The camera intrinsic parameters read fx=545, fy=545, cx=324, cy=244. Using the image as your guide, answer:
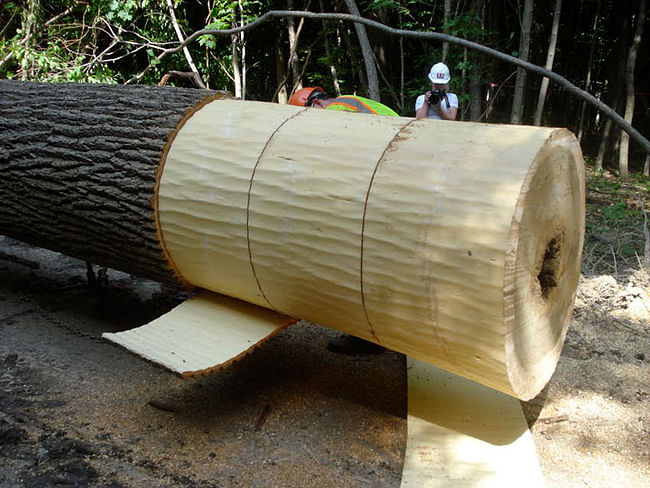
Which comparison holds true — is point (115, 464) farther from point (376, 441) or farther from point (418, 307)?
point (418, 307)

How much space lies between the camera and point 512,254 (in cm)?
176

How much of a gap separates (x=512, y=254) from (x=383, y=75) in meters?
8.76

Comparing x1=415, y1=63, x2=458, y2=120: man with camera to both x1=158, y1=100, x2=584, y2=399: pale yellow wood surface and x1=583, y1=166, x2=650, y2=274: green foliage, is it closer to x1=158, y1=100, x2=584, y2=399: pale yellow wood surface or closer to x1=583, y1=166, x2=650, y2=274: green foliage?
x1=583, y1=166, x2=650, y2=274: green foliage

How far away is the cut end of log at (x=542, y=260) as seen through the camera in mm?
1831

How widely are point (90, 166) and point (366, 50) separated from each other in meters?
3.87

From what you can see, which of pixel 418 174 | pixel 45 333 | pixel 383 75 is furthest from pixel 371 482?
pixel 383 75

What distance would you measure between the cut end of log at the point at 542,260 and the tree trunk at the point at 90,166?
5.41 feet

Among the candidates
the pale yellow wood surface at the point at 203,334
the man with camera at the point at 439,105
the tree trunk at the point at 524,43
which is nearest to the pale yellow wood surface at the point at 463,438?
the pale yellow wood surface at the point at 203,334

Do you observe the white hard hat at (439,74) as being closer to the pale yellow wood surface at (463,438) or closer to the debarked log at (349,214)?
the debarked log at (349,214)

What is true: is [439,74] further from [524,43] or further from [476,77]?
[476,77]

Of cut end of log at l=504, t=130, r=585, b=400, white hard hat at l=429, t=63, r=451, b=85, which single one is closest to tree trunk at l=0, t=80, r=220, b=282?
cut end of log at l=504, t=130, r=585, b=400

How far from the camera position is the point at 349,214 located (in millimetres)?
2043

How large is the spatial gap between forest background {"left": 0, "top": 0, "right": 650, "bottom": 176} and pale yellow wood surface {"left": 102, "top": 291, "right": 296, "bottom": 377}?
402 centimetres

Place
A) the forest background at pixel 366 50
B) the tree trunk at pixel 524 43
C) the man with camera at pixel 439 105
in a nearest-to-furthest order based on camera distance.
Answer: the man with camera at pixel 439 105, the tree trunk at pixel 524 43, the forest background at pixel 366 50
